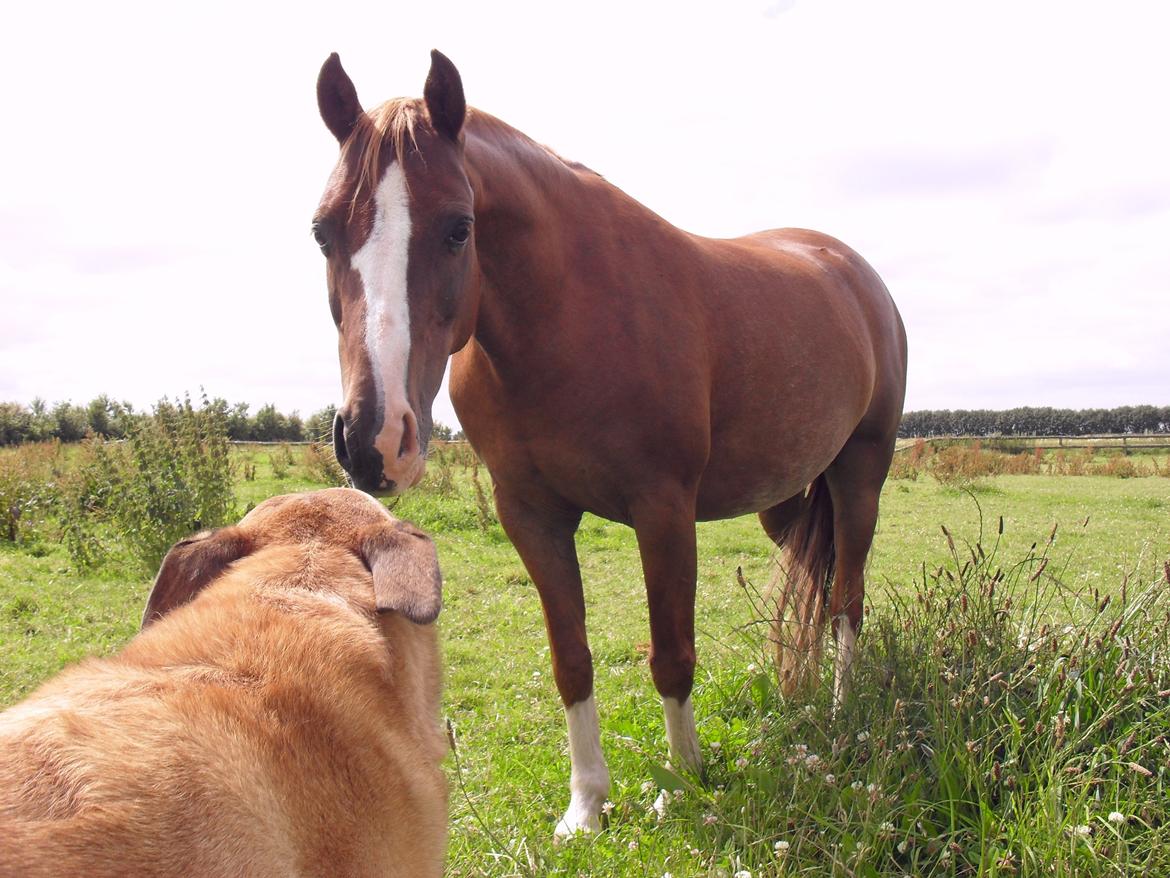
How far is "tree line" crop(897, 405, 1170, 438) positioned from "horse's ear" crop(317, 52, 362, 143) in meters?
55.7

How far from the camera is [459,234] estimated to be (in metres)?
2.67

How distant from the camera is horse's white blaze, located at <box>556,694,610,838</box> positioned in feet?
11.1

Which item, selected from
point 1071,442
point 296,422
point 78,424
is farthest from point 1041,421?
point 78,424

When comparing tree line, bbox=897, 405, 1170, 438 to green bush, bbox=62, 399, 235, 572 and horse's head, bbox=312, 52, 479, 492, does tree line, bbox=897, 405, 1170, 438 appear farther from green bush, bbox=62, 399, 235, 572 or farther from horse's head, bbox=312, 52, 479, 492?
horse's head, bbox=312, 52, 479, 492

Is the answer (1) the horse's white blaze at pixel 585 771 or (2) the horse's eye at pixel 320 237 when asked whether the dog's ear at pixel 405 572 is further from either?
(1) the horse's white blaze at pixel 585 771

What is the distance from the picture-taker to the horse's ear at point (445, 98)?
268 centimetres

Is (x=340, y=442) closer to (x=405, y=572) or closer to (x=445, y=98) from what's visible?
(x=405, y=572)

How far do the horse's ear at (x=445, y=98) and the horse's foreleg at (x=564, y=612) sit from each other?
1.53m

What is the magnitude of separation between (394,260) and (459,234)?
27 centimetres

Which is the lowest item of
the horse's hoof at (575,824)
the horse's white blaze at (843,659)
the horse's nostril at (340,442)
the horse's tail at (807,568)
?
the horse's hoof at (575,824)

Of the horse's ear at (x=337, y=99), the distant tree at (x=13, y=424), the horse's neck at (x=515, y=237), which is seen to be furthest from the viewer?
the distant tree at (x=13, y=424)

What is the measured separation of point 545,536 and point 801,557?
2.12 m

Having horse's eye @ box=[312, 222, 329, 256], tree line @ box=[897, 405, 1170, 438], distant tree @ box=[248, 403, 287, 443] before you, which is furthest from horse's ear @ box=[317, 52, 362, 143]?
tree line @ box=[897, 405, 1170, 438]

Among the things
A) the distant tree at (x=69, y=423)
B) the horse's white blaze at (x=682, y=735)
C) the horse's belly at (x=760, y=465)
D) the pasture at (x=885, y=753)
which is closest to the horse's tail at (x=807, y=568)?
the pasture at (x=885, y=753)
